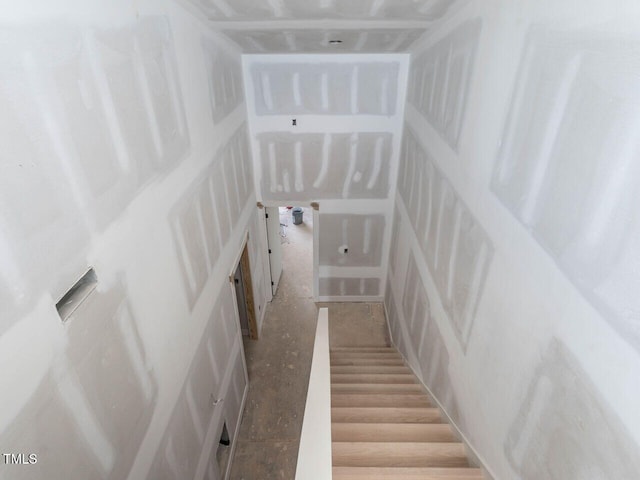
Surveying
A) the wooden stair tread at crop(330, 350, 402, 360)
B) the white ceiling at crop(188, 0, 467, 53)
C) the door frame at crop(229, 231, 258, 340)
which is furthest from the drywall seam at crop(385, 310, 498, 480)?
the white ceiling at crop(188, 0, 467, 53)

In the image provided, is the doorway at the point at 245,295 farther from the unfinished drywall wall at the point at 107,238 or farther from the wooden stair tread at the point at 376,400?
the wooden stair tread at the point at 376,400

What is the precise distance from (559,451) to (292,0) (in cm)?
270

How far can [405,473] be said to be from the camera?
188 centimetres

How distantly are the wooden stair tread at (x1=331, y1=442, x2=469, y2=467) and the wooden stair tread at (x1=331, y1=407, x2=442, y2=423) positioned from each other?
0.38 meters

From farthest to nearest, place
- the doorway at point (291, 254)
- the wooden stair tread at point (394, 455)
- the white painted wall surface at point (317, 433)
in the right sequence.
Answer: the doorway at point (291, 254) < the wooden stair tread at point (394, 455) < the white painted wall surface at point (317, 433)

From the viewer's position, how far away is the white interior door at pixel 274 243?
5.43 meters

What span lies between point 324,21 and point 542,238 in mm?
2345

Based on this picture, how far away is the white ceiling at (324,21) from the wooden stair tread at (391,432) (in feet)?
9.18

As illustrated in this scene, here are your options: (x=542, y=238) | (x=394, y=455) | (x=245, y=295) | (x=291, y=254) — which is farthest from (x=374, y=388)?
(x=291, y=254)

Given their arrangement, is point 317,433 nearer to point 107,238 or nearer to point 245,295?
point 107,238

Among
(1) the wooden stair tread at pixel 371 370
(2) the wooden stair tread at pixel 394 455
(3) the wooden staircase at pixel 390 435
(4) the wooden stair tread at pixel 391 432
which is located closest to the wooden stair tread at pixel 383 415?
(3) the wooden staircase at pixel 390 435

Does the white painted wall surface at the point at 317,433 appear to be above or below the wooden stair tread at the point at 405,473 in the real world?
above

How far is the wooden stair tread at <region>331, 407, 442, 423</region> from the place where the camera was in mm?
2521

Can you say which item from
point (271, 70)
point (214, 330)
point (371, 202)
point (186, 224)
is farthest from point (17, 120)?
point (371, 202)
